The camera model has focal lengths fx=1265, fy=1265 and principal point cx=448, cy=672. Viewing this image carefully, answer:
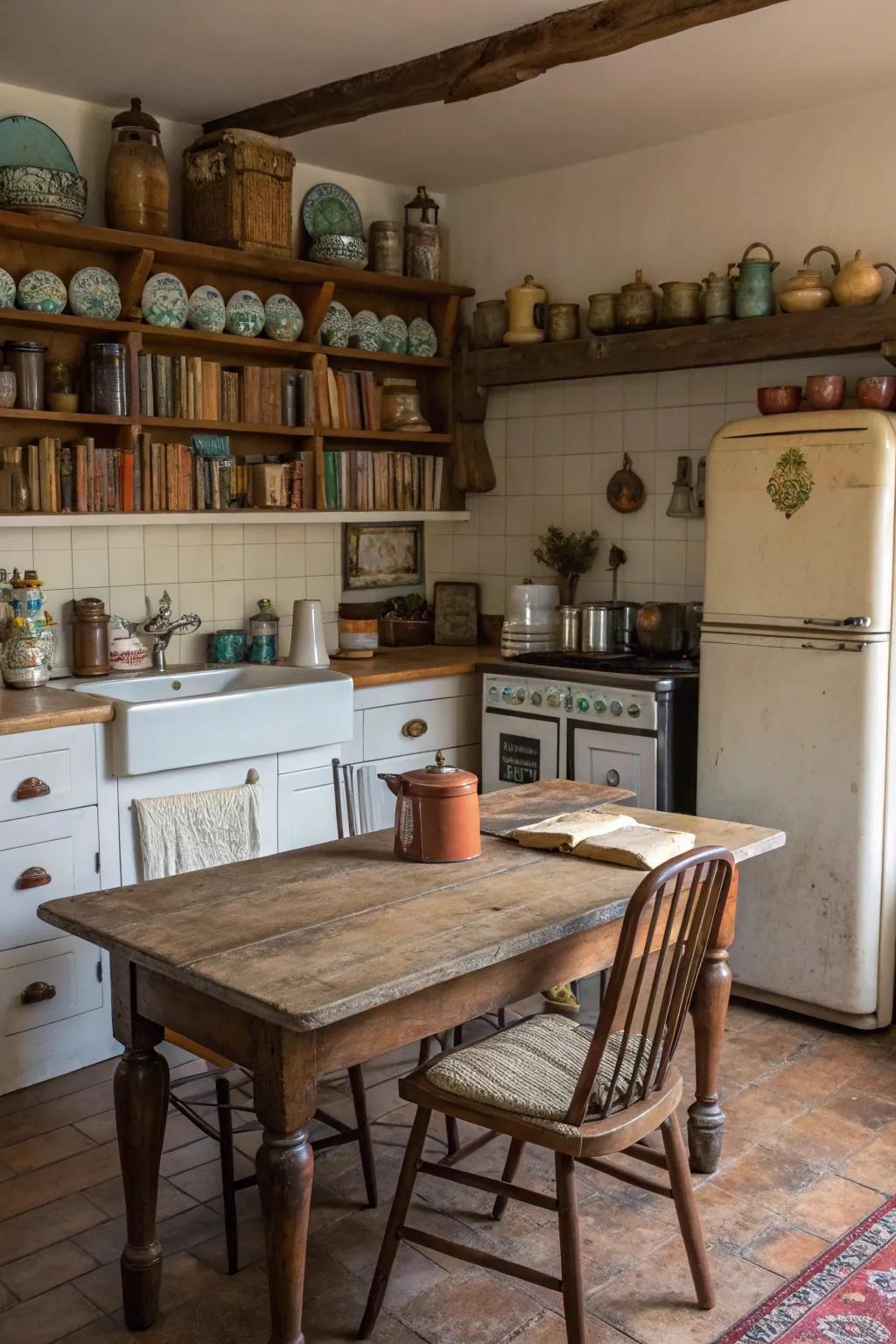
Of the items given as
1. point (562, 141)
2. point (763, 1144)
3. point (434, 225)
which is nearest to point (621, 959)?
point (763, 1144)

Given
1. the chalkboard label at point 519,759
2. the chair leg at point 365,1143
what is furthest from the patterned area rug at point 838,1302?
the chalkboard label at point 519,759

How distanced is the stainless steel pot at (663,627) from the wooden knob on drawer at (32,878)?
7.05ft

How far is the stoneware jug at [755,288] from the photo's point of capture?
407 centimetres

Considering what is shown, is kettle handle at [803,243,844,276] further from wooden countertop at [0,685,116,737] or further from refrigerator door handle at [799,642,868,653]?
wooden countertop at [0,685,116,737]

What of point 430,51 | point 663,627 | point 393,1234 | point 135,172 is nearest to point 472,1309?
point 393,1234

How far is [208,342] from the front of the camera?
4426mm

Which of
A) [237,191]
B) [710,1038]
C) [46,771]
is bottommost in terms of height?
[710,1038]

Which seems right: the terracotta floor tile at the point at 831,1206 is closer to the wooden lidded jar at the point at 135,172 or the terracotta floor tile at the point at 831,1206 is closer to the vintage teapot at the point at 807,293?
the vintage teapot at the point at 807,293

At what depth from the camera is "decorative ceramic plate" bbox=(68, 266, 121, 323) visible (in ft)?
13.1

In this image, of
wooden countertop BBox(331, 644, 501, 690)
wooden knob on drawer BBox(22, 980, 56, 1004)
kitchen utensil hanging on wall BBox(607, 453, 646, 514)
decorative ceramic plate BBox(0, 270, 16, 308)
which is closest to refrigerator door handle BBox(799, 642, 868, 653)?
kitchen utensil hanging on wall BBox(607, 453, 646, 514)

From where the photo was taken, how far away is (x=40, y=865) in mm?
3363

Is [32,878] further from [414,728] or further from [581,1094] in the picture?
[581,1094]

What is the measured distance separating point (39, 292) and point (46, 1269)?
9.08 feet

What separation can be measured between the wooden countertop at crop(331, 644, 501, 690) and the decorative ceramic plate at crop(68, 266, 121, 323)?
1394 mm
